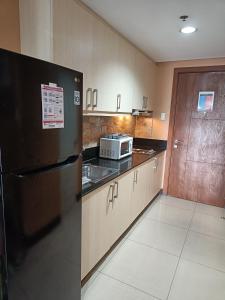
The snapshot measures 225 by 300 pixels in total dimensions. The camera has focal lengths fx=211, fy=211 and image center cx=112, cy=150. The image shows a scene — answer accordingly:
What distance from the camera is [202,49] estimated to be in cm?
271

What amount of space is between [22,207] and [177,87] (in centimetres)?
312

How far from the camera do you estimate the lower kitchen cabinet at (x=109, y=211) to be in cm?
165

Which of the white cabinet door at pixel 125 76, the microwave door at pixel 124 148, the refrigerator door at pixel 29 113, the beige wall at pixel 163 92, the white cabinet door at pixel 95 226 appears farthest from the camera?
the beige wall at pixel 163 92

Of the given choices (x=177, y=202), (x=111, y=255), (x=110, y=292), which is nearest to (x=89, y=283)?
(x=110, y=292)

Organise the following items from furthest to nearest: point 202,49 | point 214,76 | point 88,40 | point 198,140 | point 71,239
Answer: point 198,140 → point 214,76 → point 202,49 → point 88,40 → point 71,239

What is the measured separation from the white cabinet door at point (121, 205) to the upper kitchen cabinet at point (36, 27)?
1220 millimetres

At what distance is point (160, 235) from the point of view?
8.34 ft

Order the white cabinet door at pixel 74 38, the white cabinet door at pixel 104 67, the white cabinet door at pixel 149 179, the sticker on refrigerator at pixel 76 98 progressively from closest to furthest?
the sticker on refrigerator at pixel 76 98
the white cabinet door at pixel 74 38
the white cabinet door at pixel 104 67
the white cabinet door at pixel 149 179

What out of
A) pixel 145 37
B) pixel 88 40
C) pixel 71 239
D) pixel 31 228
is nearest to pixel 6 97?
pixel 31 228

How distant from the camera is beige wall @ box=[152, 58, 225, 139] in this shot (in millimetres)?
3340

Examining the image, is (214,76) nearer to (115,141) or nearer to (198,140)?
(198,140)

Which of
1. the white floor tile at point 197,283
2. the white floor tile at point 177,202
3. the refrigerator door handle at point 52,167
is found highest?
the refrigerator door handle at point 52,167

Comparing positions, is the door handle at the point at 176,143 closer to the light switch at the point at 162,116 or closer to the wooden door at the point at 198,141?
the wooden door at the point at 198,141

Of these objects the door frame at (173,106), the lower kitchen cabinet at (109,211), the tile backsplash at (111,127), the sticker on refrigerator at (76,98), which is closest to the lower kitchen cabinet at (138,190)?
the lower kitchen cabinet at (109,211)
